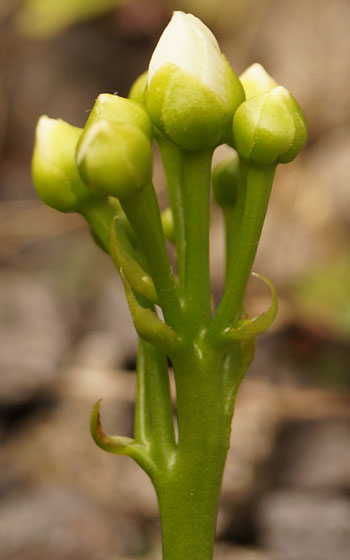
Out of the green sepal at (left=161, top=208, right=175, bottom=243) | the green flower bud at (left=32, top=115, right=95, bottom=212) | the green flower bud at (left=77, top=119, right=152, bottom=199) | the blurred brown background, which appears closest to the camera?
the green flower bud at (left=77, top=119, right=152, bottom=199)

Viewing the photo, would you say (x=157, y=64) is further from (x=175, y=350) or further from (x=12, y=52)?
(x=12, y=52)

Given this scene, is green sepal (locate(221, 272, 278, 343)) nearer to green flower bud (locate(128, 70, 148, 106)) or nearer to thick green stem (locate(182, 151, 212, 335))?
thick green stem (locate(182, 151, 212, 335))

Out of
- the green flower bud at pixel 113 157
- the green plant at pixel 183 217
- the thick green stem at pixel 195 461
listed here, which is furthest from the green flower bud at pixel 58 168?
the thick green stem at pixel 195 461

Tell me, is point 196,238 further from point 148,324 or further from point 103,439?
point 103,439

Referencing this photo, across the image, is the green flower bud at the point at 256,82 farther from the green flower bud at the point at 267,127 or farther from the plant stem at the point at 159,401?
the plant stem at the point at 159,401

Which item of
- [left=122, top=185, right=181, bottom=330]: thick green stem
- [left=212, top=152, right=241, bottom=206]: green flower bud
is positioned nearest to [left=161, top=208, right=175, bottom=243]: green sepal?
[left=212, top=152, right=241, bottom=206]: green flower bud

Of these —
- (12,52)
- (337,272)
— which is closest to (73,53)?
(12,52)
